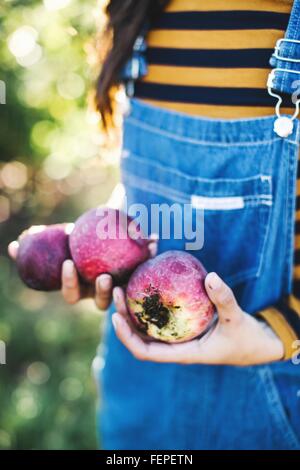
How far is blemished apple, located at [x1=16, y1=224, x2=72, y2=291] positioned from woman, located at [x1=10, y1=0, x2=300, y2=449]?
0.26 ft

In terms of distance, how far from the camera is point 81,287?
113 centimetres

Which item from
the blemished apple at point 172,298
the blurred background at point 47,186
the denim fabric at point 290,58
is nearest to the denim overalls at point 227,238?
the denim fabric at point 290,58

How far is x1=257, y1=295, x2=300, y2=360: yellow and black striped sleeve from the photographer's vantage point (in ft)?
3.19

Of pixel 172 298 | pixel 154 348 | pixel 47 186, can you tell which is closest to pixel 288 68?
pixel 172 298

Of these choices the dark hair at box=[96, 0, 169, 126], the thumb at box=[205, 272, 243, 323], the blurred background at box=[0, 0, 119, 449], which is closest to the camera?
the thumb at box=[205, 272, 243, 323]

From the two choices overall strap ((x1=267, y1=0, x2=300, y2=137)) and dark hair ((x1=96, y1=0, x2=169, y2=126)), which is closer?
overall strap ((x1=267, y1=0, x2=300, y2=137))

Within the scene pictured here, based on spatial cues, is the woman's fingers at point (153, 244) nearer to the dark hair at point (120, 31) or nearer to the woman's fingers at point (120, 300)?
the woman's fingers at point (120, 300)

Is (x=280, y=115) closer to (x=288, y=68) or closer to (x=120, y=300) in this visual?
(x=288, y=68)

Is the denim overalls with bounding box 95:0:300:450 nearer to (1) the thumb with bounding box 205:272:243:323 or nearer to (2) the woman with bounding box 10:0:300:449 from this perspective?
(2) the woman with bounding box 10:0:300:449

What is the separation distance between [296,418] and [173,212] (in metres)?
0.48

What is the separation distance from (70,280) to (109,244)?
0.11 meters

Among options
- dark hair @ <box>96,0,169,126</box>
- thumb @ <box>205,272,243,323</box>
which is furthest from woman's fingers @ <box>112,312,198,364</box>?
dark hair @ <box>96,0,169,126</box>

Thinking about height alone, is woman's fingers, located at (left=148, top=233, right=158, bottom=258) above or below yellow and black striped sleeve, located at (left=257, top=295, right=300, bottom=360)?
above

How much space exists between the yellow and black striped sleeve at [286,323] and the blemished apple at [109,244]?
287 mm
